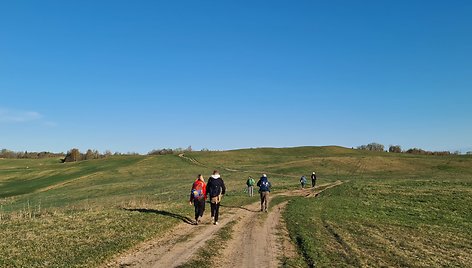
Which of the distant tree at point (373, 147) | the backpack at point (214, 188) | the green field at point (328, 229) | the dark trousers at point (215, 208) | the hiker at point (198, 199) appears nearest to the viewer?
the green field at point (328, 229)

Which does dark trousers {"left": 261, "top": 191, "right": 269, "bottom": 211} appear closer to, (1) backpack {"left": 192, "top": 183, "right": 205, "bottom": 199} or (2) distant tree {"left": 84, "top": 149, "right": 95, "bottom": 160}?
(1) backpack {"left": 192, "top": 183, "right": 205, "bottom": 199}

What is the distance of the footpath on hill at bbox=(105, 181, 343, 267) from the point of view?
1313 cm

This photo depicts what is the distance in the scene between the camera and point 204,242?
1574 cm

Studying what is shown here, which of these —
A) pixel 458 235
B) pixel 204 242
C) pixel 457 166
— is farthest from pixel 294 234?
pixel 457 166

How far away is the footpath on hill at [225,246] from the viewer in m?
13.1

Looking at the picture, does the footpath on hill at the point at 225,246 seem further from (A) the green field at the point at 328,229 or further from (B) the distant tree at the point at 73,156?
(B) the distant tree at the point at 73,156

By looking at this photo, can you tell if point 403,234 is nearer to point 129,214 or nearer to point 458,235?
point 458,235

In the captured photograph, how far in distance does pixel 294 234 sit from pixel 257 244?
2.88 m

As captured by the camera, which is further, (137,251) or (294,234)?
(294,234)

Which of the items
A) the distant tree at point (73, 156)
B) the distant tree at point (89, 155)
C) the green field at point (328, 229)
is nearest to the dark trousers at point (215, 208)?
the green field at point (328, 229)

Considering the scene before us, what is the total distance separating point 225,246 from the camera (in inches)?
609

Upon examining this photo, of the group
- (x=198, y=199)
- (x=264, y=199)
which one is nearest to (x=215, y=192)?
(x=198, y=199)

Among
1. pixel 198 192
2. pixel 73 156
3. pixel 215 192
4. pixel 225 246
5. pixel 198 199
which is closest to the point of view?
pixel 225 246

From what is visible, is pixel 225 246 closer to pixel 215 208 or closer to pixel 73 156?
pixel 215 208
